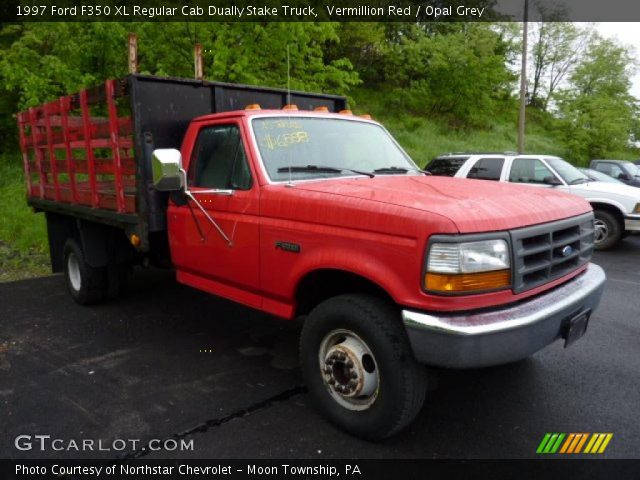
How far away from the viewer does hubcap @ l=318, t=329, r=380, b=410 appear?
9.83 ft

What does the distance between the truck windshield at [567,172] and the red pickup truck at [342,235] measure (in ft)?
20.0

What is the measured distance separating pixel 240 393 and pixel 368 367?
46.3 inches

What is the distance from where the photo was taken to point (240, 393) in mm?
3705

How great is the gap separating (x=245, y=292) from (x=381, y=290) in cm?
124

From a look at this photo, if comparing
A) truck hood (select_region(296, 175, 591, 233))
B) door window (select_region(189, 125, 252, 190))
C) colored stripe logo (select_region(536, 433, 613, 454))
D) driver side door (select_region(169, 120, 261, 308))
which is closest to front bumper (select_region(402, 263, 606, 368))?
truck hood (select_region(296, 175, 591, 233))

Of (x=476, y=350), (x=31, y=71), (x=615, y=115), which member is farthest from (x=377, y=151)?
(x=615, y=115)

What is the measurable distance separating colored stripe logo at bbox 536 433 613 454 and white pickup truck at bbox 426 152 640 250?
6609 mm

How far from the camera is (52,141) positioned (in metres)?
5.53

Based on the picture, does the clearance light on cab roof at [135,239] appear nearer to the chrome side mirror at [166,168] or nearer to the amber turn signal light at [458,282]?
the chrome side mirror at [166,168]

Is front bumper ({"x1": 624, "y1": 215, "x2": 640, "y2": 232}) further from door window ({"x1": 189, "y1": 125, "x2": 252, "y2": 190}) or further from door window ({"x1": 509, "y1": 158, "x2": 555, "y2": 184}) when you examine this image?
door window ({"x1": 189, "y1": 125, "x2": 252, "y2": 190})

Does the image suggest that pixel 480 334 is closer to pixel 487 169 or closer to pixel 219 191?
pixel 219 191

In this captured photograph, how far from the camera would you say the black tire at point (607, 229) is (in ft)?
30.0

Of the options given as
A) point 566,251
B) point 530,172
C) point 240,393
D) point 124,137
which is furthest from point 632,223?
point 124,137

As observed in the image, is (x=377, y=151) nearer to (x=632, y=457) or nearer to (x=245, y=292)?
(x=245, y=292)
